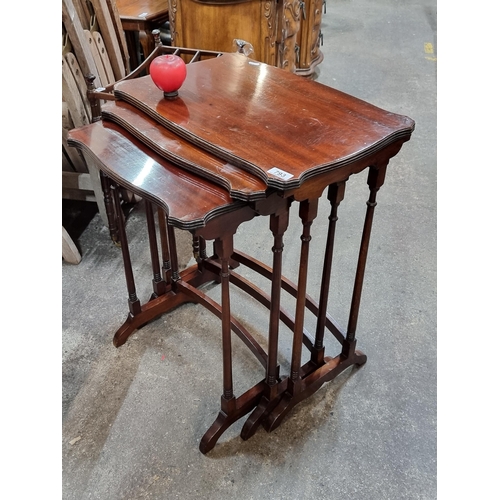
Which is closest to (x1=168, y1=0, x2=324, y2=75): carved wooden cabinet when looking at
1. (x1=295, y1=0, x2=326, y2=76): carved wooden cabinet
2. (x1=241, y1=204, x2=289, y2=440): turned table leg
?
(x1=295, y1=0, x2=326, y2=76): carved wooden cabinet

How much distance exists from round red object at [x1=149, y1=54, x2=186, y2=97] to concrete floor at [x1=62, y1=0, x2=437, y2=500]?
41.4 inches

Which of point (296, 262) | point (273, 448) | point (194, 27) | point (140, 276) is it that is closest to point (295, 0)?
point (194, 27)

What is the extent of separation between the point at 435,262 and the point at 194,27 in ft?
6.53

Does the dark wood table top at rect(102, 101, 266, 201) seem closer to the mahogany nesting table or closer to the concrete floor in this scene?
the mahogany nesting table

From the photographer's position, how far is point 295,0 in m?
3.30

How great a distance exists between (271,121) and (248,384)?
3.33 feet

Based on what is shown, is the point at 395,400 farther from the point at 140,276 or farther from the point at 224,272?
the point at 140,276

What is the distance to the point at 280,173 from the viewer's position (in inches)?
44.6

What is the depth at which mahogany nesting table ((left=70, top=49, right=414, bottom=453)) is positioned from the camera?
3.84ft

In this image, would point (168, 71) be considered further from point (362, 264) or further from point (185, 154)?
point (362, 264)

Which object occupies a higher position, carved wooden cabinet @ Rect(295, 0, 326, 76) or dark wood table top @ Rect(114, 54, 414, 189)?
dark wood table top @ Rect(114, 54, 414, 189)

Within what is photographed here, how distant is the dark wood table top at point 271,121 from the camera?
1.19 meters

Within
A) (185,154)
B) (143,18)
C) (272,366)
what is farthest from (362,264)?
(143,18)

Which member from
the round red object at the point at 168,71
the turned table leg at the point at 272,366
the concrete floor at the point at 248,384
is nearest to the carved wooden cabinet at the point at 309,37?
the concrete floor at the point at 248,384
